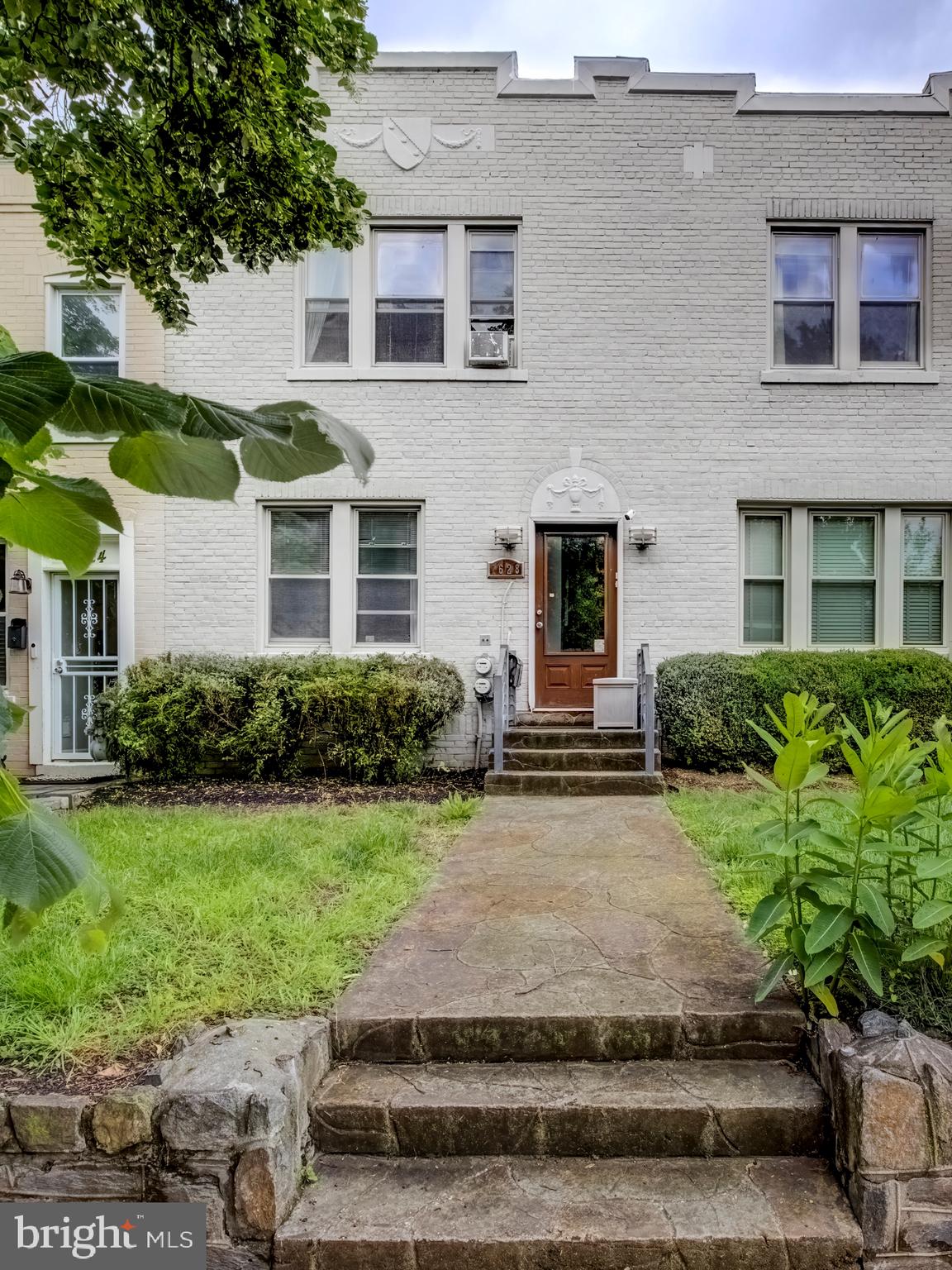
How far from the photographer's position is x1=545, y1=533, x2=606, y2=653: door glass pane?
8.29 meters

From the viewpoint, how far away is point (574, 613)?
27.3 ft

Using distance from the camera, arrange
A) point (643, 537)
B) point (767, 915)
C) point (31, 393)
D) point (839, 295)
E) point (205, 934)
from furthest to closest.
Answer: point (839, 295) < point (643, 537) < point (205, 934) < point (767, 915) < point (31, 393)

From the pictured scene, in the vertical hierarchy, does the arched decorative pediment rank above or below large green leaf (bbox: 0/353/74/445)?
above

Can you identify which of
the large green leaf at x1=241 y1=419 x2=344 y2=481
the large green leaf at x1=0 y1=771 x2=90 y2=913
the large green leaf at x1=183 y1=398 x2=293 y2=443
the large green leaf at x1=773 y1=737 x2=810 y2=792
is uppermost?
the large green leaf at x1=183 y1=398 x2=293 y2=443

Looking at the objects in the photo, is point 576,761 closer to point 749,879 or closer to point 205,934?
point 749,879

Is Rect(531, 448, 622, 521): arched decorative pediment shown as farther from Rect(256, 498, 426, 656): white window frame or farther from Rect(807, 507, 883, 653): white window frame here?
Rect(807, 507, 883, 653): white window frame

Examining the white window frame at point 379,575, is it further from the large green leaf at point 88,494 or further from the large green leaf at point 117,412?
the large green leaf at point 117,412

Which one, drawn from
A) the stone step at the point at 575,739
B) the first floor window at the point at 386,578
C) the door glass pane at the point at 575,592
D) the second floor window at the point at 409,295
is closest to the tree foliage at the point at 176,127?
the second floor window at the point at 409,295

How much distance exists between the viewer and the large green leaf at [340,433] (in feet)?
2.33

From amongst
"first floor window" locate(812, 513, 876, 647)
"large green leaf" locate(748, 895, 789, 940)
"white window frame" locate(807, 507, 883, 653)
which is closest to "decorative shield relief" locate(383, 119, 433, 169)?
"white window frame" locate(807, 507, 883, 653)

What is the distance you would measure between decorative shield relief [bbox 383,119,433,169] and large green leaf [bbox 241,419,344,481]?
29.5 feet

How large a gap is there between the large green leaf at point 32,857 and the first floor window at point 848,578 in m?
8.74

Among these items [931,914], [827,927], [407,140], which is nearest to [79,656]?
[407,140]

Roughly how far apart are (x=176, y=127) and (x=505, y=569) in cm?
481
